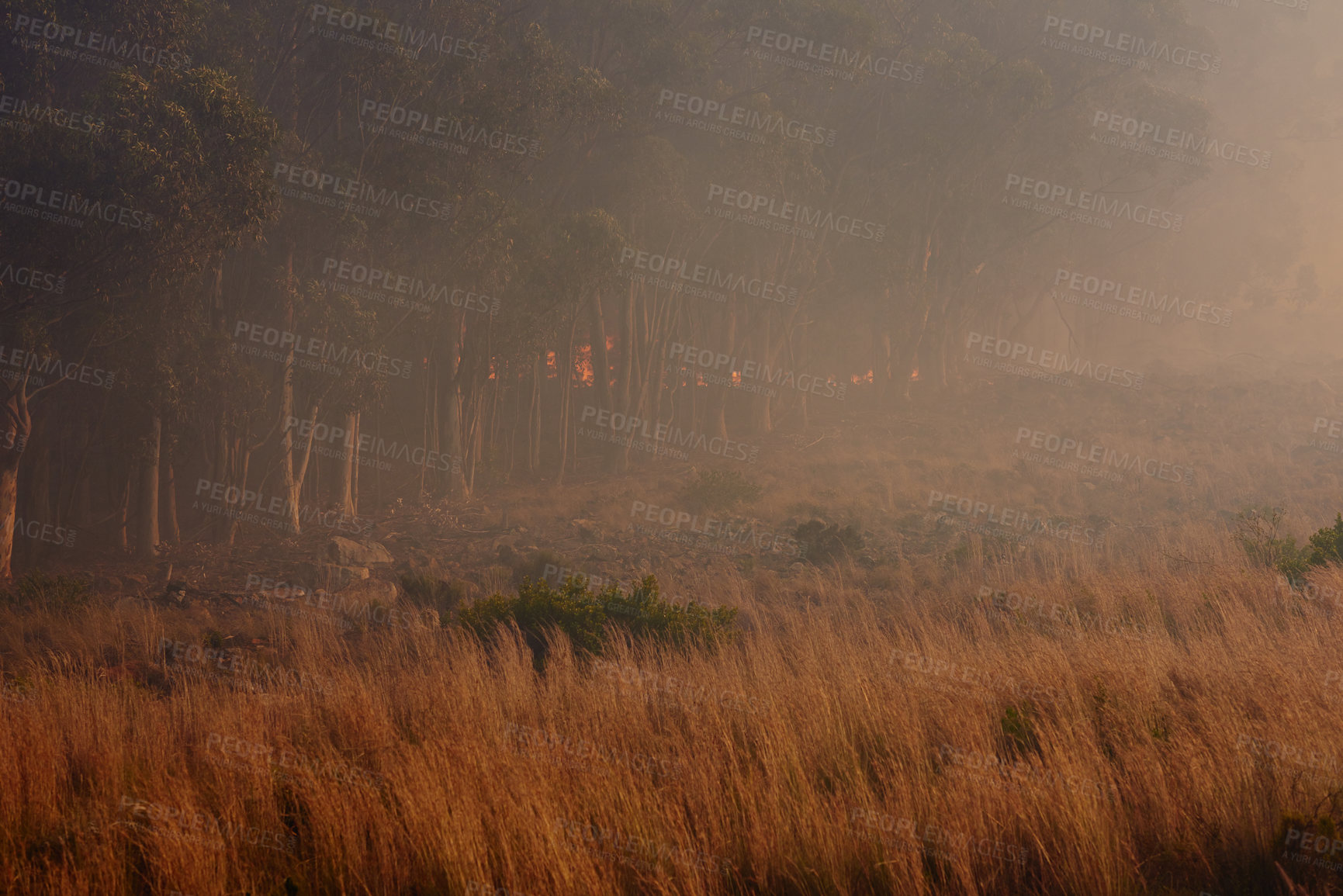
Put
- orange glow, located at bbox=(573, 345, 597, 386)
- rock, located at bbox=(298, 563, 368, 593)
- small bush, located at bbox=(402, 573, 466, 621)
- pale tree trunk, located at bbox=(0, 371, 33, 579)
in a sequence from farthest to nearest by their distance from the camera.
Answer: orange glow, located at bbox=(573, 345, 597, 386), rock, located at bbox=(298, 563, 368, 593), pale tree trunk, located at bbox=(0, 371, 33, 579), small bush, located at bbox=(402, 573, 466, 621)

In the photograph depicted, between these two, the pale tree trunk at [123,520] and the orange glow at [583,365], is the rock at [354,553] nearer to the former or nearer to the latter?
the pale tree trunk at [123,520]

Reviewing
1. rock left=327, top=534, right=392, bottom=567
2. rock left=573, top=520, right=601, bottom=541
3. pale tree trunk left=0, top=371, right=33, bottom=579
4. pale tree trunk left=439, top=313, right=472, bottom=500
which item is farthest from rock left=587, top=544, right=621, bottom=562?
pale tree trunk left=0, top=371, right=33, bottom=579

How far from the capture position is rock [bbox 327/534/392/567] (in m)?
15.9

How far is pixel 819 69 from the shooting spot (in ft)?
78.8

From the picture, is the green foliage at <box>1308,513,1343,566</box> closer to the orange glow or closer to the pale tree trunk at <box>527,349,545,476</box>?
the pale tree trunk at <box>527,349,545,476</box>

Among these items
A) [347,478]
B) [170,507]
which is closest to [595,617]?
[347,478]

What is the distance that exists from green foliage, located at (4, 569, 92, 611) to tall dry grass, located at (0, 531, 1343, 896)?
545 centimetres

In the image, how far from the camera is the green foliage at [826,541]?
1571 cm

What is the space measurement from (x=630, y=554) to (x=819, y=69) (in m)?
17.0

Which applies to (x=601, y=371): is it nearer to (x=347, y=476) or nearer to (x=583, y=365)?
(x=583, y=365)

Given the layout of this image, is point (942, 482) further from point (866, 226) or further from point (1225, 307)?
point (1225, 307)

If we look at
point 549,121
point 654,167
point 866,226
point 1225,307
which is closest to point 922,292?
point 866,226

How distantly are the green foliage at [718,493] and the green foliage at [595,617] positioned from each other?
37.4 ft

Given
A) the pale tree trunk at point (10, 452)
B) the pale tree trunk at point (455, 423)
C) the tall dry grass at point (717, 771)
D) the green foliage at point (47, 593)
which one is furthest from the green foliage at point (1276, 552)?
the pale tree trunk at point (10, 452)
